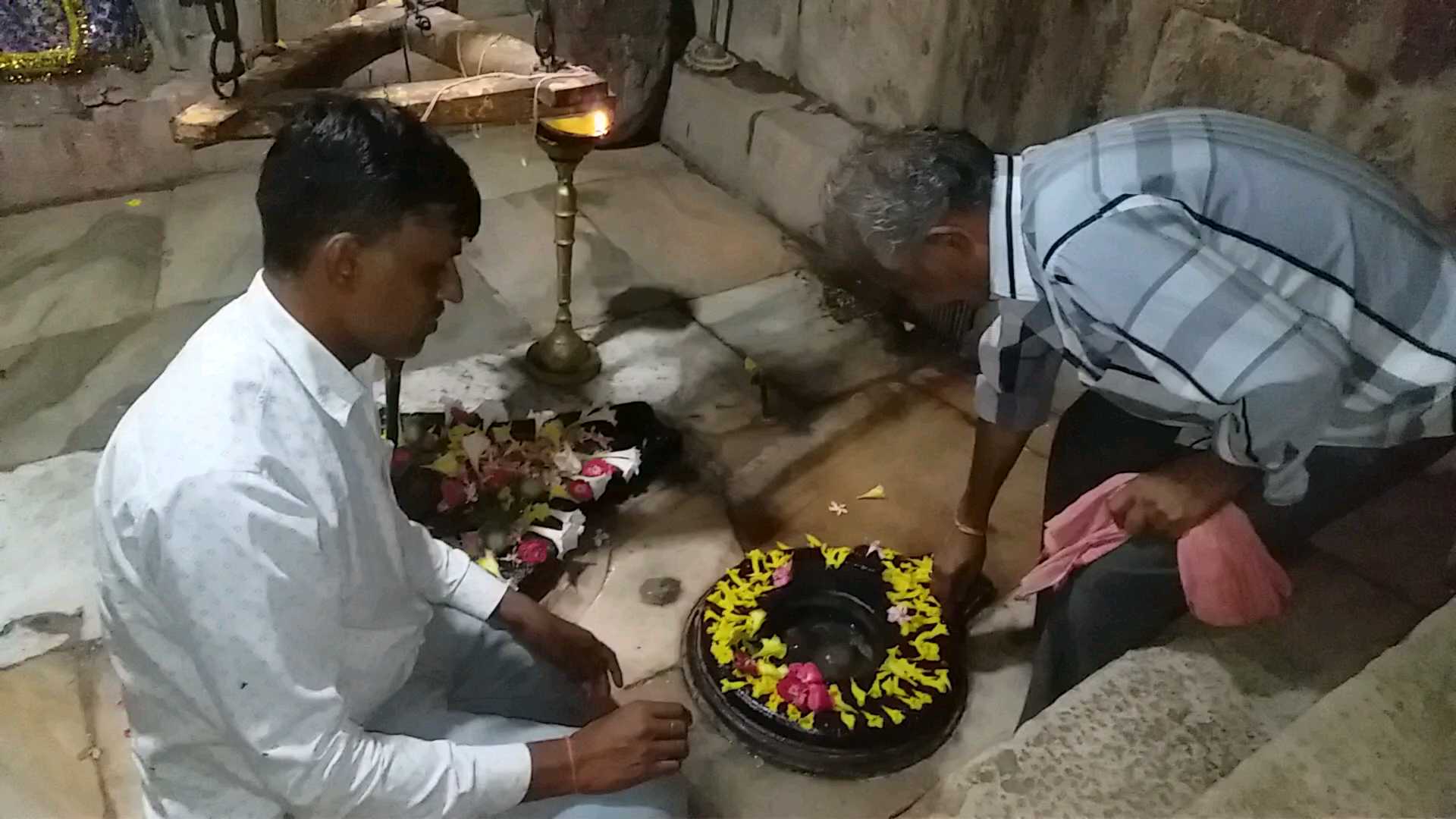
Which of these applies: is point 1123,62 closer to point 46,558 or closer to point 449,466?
point 449,466

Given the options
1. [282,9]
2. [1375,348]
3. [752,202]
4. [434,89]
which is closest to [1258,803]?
[1375,348]

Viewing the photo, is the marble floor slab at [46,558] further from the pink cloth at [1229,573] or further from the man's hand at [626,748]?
the pink cloth at [1229,573]

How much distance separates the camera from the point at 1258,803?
138cm

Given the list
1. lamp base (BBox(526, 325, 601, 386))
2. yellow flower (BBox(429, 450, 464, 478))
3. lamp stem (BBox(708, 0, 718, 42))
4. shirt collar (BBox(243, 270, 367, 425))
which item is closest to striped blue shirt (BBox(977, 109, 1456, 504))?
shirt collar (BBox(243, 270, 367, 425))

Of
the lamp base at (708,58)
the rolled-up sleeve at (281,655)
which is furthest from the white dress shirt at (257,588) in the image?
the lamp base at (708,58)

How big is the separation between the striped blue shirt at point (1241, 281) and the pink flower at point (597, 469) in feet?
3.83

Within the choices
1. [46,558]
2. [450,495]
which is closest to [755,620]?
[450,495]

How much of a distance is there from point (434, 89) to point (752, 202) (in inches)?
83.0

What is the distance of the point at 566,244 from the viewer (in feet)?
9.75

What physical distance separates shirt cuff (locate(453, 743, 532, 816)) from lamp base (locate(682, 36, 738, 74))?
3.27 metres

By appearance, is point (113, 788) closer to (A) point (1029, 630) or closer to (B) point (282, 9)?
(A) point (1029, 630)

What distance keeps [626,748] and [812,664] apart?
77 cm

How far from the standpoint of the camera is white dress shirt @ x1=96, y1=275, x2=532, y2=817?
1225 mm

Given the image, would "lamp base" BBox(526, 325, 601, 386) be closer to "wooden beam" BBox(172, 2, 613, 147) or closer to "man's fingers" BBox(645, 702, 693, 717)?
"wooden beam" BBox(172, 2, 613, 147)
